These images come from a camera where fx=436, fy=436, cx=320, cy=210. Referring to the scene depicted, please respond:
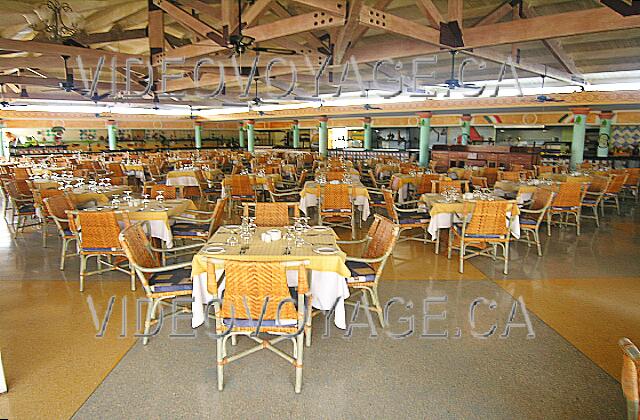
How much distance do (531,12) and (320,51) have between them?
11.3 ft

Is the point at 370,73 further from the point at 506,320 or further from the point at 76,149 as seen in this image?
the point at 76,149

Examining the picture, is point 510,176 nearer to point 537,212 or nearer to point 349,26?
point 537,212

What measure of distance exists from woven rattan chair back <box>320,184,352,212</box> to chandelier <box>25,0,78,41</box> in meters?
5.13

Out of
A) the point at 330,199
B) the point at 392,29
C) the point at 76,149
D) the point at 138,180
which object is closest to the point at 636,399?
the point at 392,29

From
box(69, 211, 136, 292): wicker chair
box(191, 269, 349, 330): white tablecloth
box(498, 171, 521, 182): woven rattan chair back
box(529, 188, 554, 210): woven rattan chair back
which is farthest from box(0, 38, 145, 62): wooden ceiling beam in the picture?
box(498, 171, 521, 182): woven rattan chair back

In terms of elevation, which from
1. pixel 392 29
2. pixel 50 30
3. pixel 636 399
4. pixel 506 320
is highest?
pixel 50 30

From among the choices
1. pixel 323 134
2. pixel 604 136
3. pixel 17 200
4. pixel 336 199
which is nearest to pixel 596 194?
pixel 336 199

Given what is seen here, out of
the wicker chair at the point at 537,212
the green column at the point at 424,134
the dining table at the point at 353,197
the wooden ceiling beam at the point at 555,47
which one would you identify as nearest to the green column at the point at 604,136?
the green column at the point at 424,134

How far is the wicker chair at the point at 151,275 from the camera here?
3.43 metres

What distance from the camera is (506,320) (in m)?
4.02

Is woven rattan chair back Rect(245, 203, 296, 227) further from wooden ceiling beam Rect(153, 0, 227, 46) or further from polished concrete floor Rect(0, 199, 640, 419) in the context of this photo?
wooden ceiling beam Rect(153, 0, 227, 46)

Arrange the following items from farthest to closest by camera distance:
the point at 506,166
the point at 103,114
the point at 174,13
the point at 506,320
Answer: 1. the point at 103,114
2. the point at 506,166
3. the point at 174,13
4. the point at 506,320

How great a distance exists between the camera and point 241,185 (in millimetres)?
8492

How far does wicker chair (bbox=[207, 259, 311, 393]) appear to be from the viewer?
110 inches
